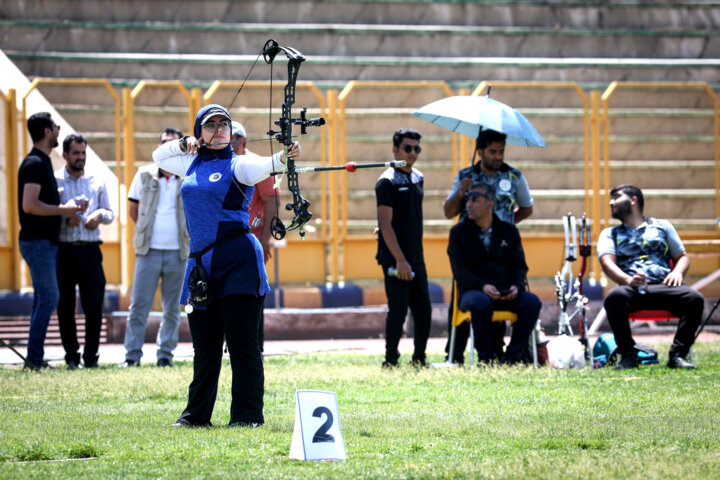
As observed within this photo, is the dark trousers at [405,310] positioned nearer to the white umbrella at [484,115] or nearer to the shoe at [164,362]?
the white umbrella at [484,115]

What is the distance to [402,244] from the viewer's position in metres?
10.1

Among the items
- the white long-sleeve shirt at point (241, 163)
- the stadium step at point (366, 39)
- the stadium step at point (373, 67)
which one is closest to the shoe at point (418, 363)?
the white long-sleeve shirt at point (241, 163)

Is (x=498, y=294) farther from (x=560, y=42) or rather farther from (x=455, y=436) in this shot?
(x=560, y=42)

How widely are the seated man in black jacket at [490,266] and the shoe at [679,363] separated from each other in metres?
1.21

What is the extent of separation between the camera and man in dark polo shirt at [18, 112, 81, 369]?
33.6 feet

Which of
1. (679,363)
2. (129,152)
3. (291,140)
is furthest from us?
(129,152)

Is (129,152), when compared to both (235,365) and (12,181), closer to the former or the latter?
(12,181)

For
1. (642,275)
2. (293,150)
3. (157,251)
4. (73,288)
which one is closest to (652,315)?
(642,275)

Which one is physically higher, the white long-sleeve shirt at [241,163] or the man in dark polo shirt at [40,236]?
the white long-sleeve shirt at [241,163]

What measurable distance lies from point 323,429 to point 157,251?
5.50 meters

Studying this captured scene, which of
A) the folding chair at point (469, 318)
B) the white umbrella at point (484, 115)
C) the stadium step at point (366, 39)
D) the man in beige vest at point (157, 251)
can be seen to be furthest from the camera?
the stadium step at point (366, 39)

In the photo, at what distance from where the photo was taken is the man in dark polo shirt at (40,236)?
Answer: 403 inches

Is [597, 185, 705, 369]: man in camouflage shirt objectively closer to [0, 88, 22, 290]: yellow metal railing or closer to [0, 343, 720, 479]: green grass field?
[0, 343, 720, 479]: green grass field

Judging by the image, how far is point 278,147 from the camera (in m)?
14.6
